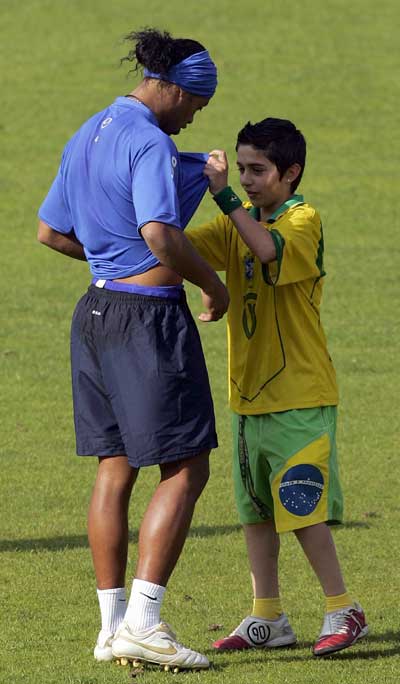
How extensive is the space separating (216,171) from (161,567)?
4.66 feet

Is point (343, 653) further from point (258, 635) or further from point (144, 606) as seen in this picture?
point (144, 606)

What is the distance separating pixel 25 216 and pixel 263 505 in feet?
44.0

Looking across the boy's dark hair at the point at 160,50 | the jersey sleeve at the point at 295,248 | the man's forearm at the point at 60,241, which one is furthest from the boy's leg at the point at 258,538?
the boy's dark hair at the point at 160,50

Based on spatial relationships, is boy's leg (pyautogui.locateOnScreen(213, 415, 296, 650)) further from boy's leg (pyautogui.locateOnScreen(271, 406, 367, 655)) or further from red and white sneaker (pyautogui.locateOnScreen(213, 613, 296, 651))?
boy's leg (pyautogui.locateOnScreen(271, 406, 367, 655))

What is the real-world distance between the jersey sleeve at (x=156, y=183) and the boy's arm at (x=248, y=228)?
249mm

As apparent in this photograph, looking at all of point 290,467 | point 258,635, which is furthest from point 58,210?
point 258,635

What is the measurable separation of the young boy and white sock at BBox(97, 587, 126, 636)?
44cm

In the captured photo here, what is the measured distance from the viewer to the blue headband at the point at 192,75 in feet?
17.6

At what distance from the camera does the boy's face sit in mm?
5730

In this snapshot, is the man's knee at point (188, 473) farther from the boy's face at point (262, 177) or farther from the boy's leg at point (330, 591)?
the boy's face at point (262, 177)

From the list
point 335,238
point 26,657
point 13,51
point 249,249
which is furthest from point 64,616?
point 13,51

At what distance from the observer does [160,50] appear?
541 centimetres

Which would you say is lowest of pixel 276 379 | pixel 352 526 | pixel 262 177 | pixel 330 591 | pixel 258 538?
pixel 352 526

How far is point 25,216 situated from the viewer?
18.8 meters
